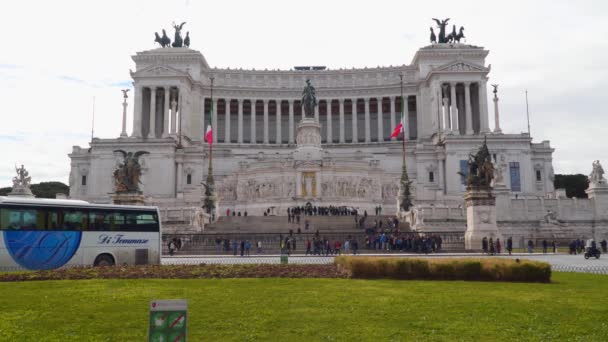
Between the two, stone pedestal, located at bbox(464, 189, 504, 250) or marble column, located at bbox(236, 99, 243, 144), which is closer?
stone pedestal, located at bbox(464, 189, 504, 250)

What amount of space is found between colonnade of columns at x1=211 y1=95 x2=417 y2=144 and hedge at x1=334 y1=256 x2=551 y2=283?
85848mm

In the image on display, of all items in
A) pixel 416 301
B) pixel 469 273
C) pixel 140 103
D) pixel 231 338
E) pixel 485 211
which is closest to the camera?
pixel 231 338

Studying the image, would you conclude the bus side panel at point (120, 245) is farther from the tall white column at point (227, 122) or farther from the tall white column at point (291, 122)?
the tall white column at point (291, 122)

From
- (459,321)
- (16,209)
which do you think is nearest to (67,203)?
(16,209)

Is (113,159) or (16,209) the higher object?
(113,159)

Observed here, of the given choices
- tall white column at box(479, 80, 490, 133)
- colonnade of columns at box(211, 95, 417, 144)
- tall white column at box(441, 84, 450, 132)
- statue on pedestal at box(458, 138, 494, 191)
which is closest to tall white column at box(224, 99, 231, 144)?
colonnade of columns at box(211, 95, 417, 144)

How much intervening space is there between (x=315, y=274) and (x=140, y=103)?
83775 millimetres

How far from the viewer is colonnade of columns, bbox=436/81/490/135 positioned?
95812 millimetres

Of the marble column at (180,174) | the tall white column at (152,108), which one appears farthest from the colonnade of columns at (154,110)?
the marble column at (180,174)

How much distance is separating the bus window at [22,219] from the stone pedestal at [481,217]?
2888 cm

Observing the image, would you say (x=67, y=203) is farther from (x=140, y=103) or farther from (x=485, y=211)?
(x=140, y=103)

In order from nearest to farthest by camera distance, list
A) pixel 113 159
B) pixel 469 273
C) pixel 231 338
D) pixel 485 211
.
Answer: pixel 231 338 < pixel 469 273 < pixel 485 211 < pixel 113 159

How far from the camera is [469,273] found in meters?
20.0

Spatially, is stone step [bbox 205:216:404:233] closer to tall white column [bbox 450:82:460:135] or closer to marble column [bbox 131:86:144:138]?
tall white column [bbox 450:82:460:135]
